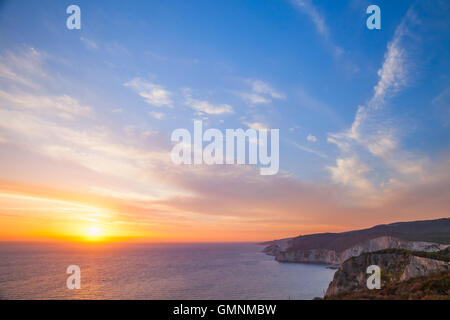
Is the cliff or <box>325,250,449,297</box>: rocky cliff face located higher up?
<box>325,250,449,297</box>: rocky cliff face

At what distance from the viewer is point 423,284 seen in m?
12.9

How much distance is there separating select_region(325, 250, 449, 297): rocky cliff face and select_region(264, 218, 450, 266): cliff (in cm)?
4336

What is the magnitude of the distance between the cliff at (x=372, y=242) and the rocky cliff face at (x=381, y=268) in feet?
142

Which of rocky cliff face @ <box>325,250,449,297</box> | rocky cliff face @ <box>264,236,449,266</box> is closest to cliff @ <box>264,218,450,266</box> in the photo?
rocky cliff face @ <box>264,236,449,266</box>

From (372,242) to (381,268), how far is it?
65.4 meters

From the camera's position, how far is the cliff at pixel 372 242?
72.3m

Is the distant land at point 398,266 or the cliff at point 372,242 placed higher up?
the distant land at point 398,266

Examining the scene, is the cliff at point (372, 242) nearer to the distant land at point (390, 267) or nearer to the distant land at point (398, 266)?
the distant land at point (398, 266)

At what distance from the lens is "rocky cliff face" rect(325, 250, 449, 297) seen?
91.5 ft

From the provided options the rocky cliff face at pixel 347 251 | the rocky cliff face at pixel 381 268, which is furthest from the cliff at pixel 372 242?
the rocky cliff face at pixel 381 268

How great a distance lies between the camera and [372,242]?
280ft

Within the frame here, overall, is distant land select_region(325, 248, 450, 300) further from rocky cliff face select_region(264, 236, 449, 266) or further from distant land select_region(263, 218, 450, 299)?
rocky cliff face select_region(264, 236, 449, 266)
